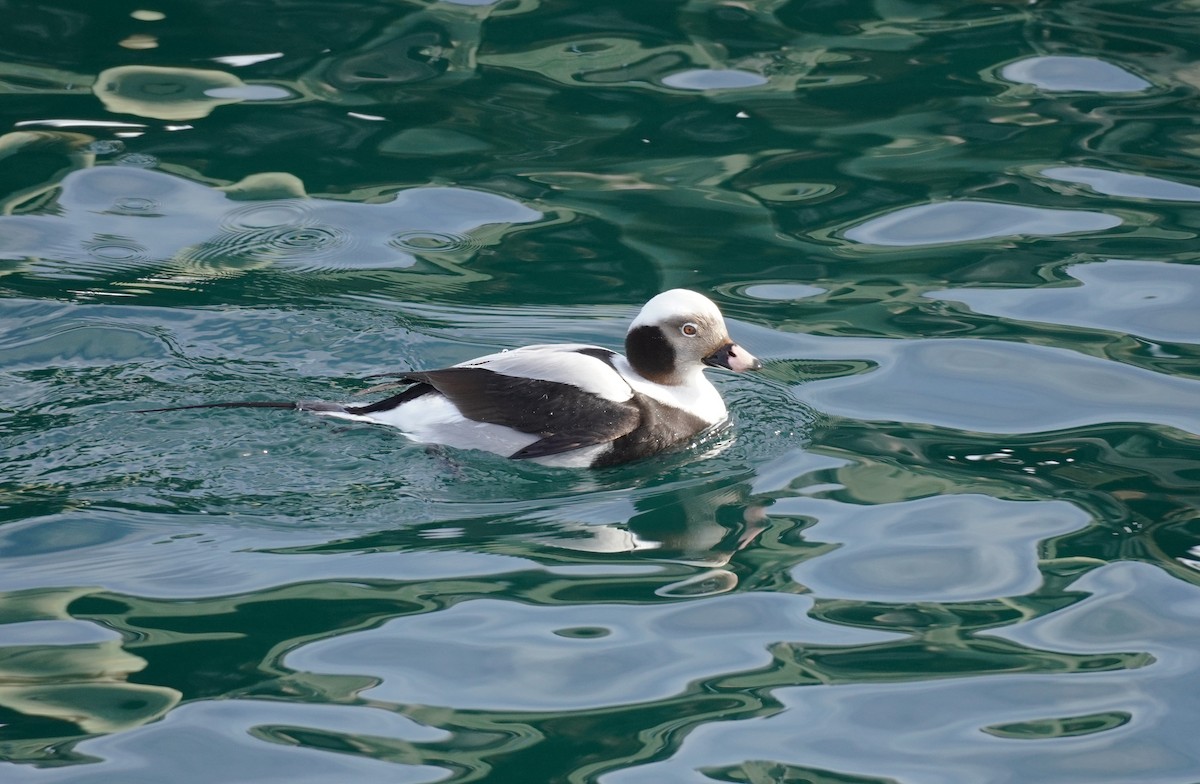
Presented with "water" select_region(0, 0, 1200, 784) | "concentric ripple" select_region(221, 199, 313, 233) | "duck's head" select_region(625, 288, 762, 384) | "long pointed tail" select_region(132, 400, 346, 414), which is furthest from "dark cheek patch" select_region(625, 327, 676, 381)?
"concentric ripple" select_region(221, 199, 313, 233)

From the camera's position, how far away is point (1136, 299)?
25.6ft

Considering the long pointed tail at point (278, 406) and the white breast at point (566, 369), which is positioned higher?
the white breast at point (566, 369)

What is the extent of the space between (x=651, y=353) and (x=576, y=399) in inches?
18.3

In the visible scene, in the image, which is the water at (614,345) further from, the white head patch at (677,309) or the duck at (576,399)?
the white head patch at (677,309)

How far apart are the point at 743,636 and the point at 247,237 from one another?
443 centimetres

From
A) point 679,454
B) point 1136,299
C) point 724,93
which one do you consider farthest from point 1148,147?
point 679,454

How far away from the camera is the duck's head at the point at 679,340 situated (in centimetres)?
663

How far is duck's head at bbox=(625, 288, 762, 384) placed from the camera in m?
6.63

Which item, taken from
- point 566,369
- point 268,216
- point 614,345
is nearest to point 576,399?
point 566,369

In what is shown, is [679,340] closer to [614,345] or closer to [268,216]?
[614,345]

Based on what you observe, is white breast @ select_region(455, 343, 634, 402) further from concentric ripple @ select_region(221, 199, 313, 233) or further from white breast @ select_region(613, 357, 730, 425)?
concentric ripple @ select_region(221, 199, 313, 233)

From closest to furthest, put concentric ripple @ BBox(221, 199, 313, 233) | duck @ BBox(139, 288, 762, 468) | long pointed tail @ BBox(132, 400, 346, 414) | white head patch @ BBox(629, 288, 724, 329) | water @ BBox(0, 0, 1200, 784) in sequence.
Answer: water @ BBox(0, 0, 1200, 784) → duck @ BBox(139, 288, 762, 468) → long pointed tail @ BBox(132, 400, 346, 414) → white head patch @ BBox(629, 288, 724, 329) → concentric ripple @ BBox(221, 199, 313, 233)

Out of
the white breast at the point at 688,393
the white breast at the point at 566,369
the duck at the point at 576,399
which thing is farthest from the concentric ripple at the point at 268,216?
the white breast at the point at 688,393

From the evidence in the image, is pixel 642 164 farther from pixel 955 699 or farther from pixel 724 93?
pixel 955 699
